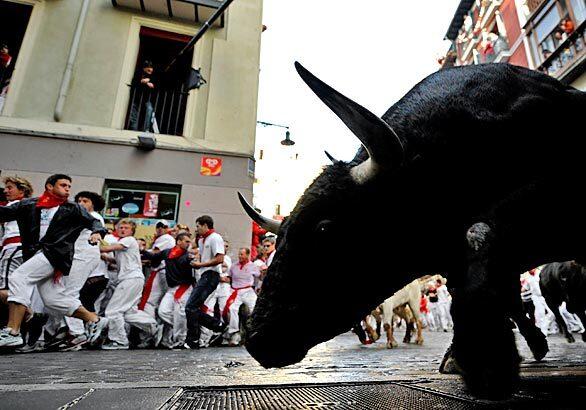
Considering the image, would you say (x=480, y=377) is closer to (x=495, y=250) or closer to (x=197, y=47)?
(x=495, y=250)

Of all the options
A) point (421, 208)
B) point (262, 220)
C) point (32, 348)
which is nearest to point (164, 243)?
point (32, 348)

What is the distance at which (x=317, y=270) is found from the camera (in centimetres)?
189

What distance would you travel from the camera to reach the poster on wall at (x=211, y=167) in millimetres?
10461

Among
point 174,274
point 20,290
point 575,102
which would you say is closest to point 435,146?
point 575,102

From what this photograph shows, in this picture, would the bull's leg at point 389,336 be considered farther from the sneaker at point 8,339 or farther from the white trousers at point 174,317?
the sneaker at point 8,339

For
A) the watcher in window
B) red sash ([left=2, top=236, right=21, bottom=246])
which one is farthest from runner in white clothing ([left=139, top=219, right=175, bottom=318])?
the watcher in window

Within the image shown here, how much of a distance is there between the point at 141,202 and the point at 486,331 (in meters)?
9.92

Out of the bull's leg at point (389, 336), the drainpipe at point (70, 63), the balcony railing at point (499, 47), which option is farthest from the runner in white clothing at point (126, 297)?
the balcony railing at point (499, 47)

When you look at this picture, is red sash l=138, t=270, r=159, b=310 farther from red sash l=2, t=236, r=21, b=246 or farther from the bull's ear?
the bull's ear

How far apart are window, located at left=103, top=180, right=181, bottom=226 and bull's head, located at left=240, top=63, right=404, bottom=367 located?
8.65m

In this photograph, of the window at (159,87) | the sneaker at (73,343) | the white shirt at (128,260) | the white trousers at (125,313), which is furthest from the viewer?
the window at (159,87)

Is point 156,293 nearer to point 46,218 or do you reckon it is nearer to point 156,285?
point 156,285

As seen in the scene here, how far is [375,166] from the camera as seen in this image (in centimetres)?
185

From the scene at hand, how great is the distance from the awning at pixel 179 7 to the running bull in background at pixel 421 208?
460 inches
